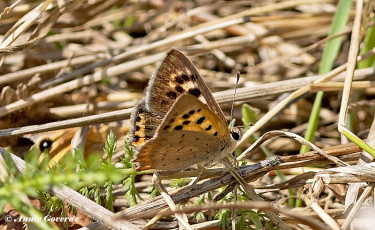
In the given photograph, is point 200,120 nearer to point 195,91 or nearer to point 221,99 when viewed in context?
point 195,91

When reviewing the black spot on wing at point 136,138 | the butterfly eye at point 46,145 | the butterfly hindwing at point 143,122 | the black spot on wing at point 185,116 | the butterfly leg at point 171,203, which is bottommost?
the butterfly leg at point 171,203

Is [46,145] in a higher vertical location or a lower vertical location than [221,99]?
lower

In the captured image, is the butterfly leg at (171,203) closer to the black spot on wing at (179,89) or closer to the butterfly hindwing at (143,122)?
the butterfly hindwing at (143,122)

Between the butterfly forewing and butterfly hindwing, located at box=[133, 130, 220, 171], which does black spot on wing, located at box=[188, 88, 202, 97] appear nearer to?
the butterfly forewing

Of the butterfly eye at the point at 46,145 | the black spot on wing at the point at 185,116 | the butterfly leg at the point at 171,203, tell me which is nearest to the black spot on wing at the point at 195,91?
the black spot on wing at the point at 185,116

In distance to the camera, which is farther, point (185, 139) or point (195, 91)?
point (195, 91)

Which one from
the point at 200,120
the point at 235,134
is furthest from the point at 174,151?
the point at 235,134
